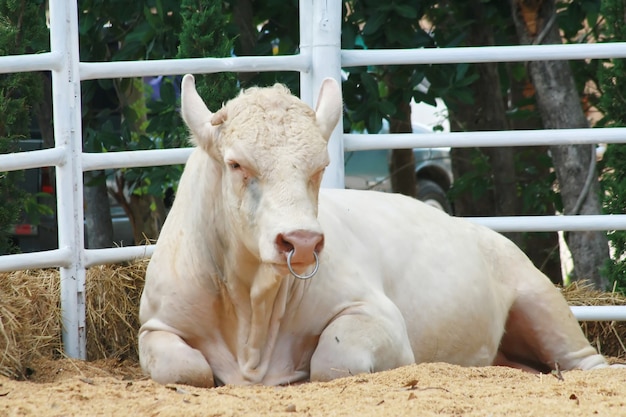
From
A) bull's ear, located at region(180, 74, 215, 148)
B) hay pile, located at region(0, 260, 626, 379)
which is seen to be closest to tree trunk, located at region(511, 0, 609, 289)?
hay pile, located at region(0, 260, 626, 379)

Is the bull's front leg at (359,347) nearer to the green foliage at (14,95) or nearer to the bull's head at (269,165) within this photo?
the bull's head at (269,165)

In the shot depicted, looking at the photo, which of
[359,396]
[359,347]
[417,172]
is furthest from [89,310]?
[417,172]

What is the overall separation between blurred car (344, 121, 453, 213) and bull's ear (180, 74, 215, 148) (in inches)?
277

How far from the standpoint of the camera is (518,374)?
174 inches

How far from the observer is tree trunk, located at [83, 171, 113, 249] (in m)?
7.53

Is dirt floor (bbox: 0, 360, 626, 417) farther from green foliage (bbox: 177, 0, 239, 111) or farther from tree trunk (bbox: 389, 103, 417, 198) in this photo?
tree trunk (bbox: 389, 103, 417, 198)

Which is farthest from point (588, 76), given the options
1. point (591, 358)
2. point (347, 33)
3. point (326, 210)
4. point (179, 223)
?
point (179, 223)

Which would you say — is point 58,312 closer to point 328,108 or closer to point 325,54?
point 328,108

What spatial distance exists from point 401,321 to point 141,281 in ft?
4.78

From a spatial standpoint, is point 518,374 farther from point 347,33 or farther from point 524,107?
point 524,107

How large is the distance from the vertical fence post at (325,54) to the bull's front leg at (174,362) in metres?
1.61

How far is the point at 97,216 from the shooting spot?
24.8 ft

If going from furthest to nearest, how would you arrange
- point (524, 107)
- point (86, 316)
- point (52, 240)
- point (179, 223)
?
point (52, 240) < point (524, 107) < point (86, 316) < point (179, 223)

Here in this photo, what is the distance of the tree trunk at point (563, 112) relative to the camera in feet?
23.8
